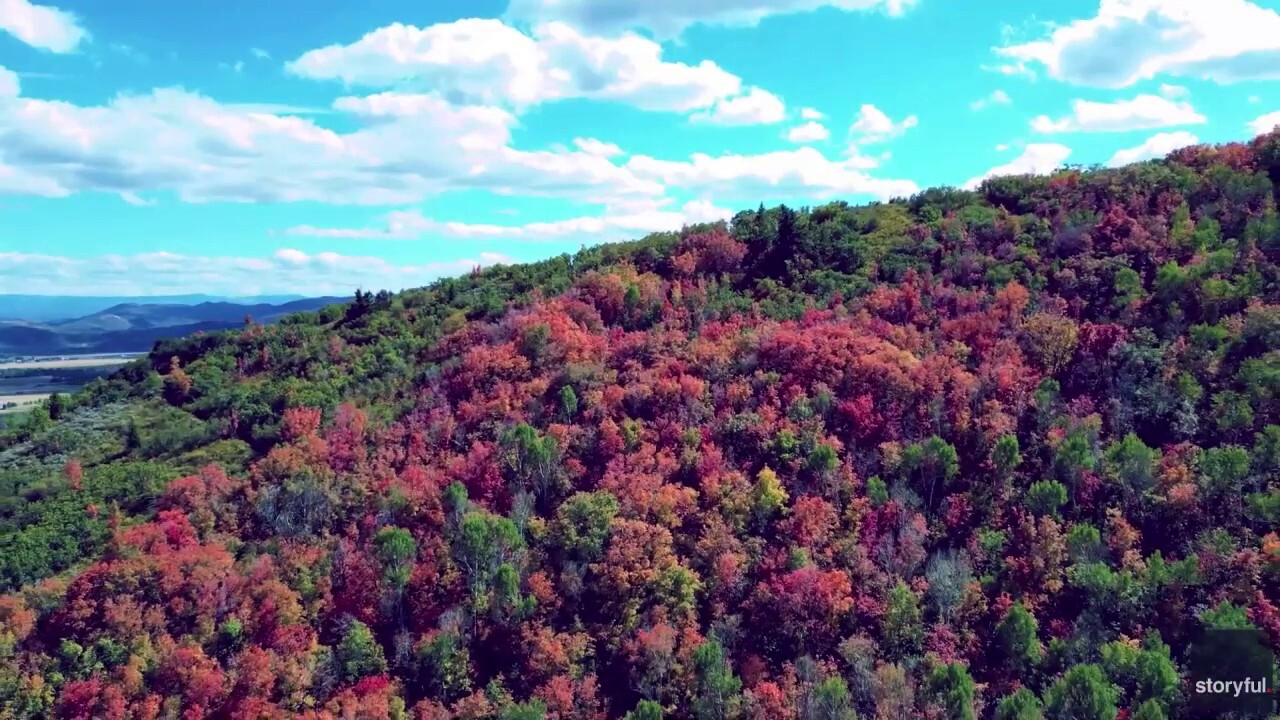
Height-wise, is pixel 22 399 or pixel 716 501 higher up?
pixel 22 399

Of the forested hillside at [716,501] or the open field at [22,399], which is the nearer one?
the forested hillside at [716,501]

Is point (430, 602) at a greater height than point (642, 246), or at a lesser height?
lesser

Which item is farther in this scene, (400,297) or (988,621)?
(400,297)

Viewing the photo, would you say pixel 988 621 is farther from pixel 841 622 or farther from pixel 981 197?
pixel 981 197

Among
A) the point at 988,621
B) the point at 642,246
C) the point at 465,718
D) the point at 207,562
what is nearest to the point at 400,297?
the point at 642,246

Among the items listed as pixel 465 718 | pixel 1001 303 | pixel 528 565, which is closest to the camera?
pixel 465 718

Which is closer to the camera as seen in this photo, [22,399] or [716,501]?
[716,501]

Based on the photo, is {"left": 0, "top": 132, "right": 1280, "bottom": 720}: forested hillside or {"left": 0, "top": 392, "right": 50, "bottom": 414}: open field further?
{"left": 0, "top": 392, "right": 50, "bottom": 414}: open field

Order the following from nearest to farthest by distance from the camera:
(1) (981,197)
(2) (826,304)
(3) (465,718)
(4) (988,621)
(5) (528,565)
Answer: (3) (465,718)
(4) (988,621)
(5) (528,565)
(2) (826,304)
(1) (981,197)
